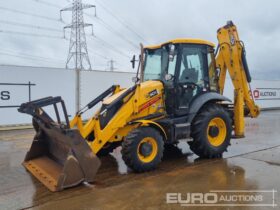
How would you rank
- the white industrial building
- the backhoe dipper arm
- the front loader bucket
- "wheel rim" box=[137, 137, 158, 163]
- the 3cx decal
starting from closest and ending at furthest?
the front loader bucket < "wheel rim" box=[137, 137, 158, 163] < the backhoe dipper arm < the white industrial building < the 3cx decal

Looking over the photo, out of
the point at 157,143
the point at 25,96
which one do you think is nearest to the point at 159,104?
the point at 157,143

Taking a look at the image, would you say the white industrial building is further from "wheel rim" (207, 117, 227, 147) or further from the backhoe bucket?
"wheel rim" (207, 117, 227, 147)

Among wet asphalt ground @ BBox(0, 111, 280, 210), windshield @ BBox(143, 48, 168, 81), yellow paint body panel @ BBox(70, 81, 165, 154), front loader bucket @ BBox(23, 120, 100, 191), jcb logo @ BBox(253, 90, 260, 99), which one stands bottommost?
wet asphalt ground @ BBox(0, 111, 280, 210)

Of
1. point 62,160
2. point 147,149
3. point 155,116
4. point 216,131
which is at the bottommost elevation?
point 62,160

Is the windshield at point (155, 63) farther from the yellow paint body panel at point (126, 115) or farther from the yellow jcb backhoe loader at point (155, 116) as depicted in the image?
the yellow paint body panel at point (126, 115)

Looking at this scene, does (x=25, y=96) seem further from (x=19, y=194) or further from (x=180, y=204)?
(x=180, y=204)

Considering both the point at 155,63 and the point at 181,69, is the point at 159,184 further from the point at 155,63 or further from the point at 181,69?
the point at 155,63

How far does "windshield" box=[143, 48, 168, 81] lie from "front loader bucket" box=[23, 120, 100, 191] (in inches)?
96.9

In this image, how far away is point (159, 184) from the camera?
5.04 meters

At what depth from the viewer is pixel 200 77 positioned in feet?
22.6

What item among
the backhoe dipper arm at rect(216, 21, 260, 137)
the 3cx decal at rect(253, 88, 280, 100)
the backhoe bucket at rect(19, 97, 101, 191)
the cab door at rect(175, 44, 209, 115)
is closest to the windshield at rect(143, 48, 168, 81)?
the cab door at rect(175, 44, 209, 115)

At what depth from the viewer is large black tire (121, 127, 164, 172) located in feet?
17.7

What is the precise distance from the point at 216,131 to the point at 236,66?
1.68 m


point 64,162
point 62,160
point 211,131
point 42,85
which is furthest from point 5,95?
point 211,131
